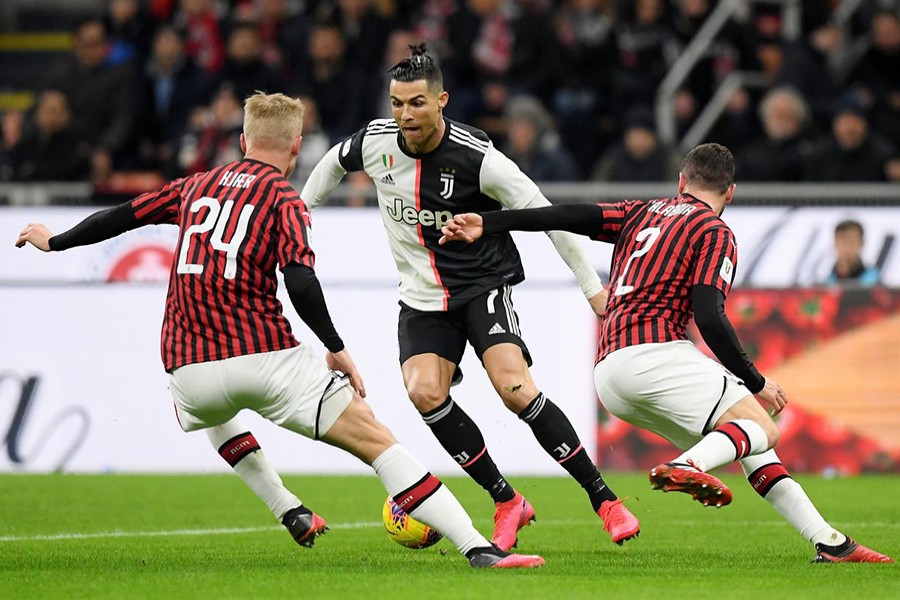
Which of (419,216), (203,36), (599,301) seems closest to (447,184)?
(419,216)

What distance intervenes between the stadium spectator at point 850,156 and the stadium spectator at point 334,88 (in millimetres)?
4419

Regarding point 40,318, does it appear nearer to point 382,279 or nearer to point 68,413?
point 68,413

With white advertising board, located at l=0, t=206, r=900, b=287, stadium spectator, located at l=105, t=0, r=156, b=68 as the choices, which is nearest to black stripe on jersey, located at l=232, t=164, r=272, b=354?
white advertising board, located at l=0, t=206, r=900, b=287

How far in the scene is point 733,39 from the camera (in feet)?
51.9

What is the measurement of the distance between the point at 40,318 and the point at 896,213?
23.0ft

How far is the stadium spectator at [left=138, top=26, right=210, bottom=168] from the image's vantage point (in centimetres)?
1548

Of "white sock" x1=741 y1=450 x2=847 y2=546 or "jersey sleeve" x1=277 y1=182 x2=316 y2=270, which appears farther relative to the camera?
"white sock" x1=741 y1=450 x2=847 y2=546

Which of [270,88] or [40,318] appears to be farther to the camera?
[270,88]

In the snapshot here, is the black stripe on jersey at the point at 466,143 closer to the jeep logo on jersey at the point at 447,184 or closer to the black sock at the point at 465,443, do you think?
the jeep logo on jersey at the point at 447,184

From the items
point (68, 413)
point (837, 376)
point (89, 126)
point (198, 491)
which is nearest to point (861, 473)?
point (837, 376)

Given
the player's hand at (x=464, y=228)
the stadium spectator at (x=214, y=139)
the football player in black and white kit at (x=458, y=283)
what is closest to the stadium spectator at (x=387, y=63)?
the stadium spectator at (x=214, y=139)

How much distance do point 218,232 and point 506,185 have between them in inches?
58.8

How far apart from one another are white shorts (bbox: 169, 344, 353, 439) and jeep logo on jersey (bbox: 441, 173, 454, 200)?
4.15 ft

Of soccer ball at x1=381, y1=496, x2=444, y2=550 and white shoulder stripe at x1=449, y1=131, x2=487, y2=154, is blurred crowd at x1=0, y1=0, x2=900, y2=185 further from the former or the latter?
soccer ball at x1=381, y1=496, x2=444, y2=550
